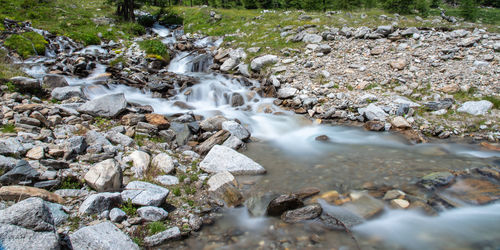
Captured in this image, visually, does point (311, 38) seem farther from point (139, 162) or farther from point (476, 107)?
point (139, 162)

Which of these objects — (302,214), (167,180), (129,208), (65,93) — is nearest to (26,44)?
(65,93)

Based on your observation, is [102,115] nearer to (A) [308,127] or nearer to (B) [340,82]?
(A) [308,127]

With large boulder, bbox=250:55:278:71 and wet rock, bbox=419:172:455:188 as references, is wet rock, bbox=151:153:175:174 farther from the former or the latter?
large boulder, bbox=250:55:278:71

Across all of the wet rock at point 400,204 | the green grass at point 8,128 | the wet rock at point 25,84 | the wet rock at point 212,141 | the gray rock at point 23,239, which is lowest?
the wet rock at point 212,141

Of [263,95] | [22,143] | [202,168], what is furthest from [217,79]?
[22,143]

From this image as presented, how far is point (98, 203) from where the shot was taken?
13.5ft

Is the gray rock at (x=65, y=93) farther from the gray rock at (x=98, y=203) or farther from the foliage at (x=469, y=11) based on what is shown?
the foliage at (x=469, y=11)

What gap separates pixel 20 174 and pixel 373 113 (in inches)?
397

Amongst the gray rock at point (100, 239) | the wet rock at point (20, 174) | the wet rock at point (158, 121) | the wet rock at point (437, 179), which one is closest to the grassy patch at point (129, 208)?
the gray rock at point (100, 239)

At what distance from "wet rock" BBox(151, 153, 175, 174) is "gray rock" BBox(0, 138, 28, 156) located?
2.48 meters

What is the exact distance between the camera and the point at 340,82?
11648 millimetres

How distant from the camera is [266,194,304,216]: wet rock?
4879mm

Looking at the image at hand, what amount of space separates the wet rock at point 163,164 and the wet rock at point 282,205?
2453 mm

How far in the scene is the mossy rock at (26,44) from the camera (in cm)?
1489
